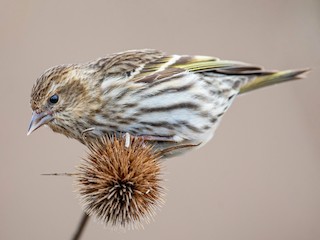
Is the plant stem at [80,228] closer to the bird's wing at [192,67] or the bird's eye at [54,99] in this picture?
the bird's eye at [54,99]

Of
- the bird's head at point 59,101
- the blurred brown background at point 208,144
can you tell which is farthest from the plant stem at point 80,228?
the blurred brown background at point 208,144

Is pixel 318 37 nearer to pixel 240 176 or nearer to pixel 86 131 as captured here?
pixel 240 176

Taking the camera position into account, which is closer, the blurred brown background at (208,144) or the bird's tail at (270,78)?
the bird's tail at (270,78)

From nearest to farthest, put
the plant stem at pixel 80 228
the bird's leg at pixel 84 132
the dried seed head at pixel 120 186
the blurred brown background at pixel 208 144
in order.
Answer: the plant stem at pixel 80 228 < the dried seed head at pixel 120 186 < the bird's leg at pixel 84 132 < the blurred brown background at pixel 208 144

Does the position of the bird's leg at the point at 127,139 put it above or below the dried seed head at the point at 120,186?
above

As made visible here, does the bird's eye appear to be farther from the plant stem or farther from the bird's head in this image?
the plant stem

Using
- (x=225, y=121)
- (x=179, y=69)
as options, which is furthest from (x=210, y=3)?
(x=179, y=69)

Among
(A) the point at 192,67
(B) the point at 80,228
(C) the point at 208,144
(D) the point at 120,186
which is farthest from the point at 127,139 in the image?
(C) the point at 208,144

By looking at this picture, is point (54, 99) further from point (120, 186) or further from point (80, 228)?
point (80, 228)
